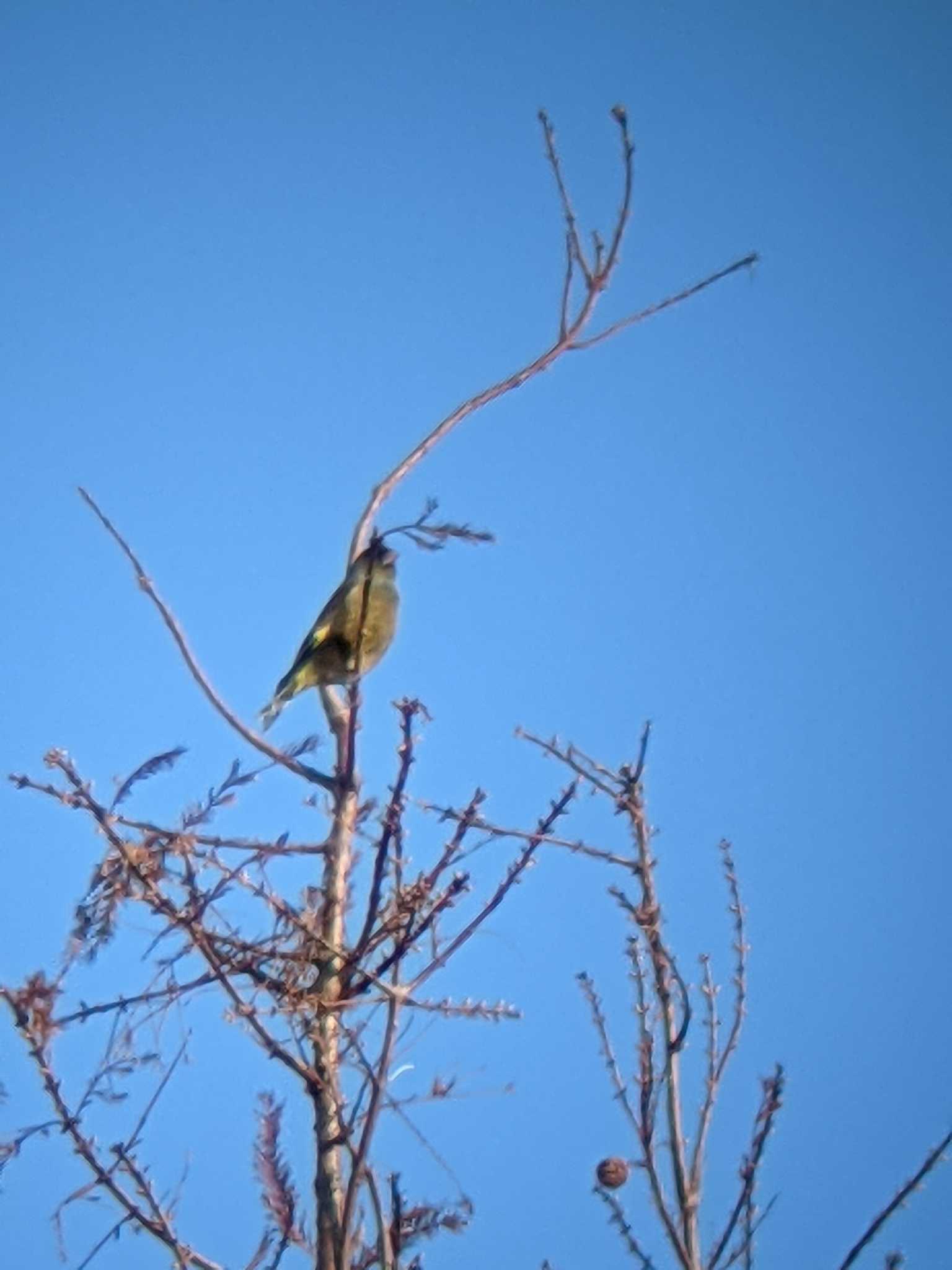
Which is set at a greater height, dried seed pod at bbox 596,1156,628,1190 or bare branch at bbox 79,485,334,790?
bare branch at bbox 79,485,334,790

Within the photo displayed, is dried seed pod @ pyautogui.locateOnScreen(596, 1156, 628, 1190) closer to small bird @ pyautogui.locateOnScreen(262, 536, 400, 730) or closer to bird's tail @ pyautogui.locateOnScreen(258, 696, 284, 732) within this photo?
small bird @ pyautogui.locateOnScreen(262, 536, 400, 730)

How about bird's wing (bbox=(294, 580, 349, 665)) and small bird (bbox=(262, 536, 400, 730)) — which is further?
bird's wing (bbox=(294, 580, 349, 665))

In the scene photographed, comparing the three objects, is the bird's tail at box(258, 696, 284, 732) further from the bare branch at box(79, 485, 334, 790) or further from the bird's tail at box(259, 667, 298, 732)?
the bare branch at box(79, 485, 334, 790)

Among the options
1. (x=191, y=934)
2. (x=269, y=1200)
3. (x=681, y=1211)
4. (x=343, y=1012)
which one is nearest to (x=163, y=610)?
(x=191, y=934)

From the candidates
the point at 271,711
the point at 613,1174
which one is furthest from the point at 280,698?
the point at 613,1174

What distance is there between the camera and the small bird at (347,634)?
3.15 meters

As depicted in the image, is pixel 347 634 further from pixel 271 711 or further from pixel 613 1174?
pixel 613 1174

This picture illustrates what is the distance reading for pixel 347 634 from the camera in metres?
3.91

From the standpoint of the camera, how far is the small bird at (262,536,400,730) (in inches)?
124

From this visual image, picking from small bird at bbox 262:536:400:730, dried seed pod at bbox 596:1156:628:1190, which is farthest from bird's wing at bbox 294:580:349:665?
dried seed pod at bbox 596:1156:628:1190

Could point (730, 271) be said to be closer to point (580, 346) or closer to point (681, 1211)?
point (580, 346)

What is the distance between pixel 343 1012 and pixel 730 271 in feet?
6.27

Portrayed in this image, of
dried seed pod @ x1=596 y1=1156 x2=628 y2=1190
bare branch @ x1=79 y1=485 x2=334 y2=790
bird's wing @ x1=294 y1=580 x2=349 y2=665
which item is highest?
bird's wing @ x1=294 y1=580 x2=349 y2=665

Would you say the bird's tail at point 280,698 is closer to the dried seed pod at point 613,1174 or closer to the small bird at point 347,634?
the small bird at point 347,634
